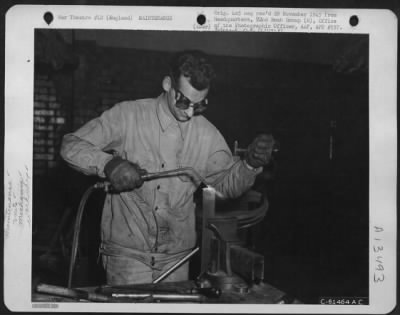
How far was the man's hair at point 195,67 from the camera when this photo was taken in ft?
3.44

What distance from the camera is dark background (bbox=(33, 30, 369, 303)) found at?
3.44ft

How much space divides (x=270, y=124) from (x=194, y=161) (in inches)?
7.1

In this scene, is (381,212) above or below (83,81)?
below

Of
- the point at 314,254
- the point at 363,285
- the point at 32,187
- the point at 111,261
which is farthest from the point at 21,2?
the point at 363,285

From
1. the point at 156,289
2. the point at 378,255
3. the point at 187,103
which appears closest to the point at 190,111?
the point at 187,103

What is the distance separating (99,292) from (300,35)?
0.70 meters

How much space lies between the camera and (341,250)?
108 centimetres

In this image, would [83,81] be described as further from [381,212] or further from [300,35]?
[381,212]

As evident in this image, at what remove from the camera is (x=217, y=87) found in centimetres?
105

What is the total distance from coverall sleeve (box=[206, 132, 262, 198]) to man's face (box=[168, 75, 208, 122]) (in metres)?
0.08

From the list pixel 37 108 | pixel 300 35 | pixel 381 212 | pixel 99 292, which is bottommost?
pixel 99 292

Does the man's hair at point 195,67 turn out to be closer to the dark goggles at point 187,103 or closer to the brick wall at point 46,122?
the dark goggles at point 187,103

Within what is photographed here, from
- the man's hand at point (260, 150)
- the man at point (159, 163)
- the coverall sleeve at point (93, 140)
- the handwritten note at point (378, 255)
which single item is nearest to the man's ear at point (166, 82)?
the man at point (159, 163)

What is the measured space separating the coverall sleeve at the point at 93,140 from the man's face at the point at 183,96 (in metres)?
0.11
